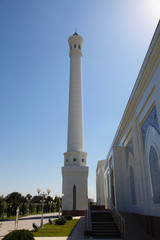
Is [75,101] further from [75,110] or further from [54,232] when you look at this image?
[54,232]

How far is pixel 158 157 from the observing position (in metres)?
10.5

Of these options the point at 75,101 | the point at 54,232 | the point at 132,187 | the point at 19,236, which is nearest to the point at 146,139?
the point at 132,187

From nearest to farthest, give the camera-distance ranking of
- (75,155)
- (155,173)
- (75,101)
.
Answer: (155,173)
(75,155)
(75,101)

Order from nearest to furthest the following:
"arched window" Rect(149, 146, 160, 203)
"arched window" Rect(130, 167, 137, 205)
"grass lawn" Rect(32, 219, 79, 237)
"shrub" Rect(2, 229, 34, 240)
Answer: "shrub" Rect(2, 229, 34, 240) → "arched window" Rect(149, 146, 160, 203) → "grass lawn" Rect(32, 219, 79, 237) → "arched window" Rect(130, 167, 137, 205)

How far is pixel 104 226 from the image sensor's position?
13.7 metres

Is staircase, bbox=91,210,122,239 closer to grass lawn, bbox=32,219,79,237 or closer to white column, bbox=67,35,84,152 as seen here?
grass lawn, bbox=32,219,79,237

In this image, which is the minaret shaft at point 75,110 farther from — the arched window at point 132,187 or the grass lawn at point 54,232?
the grass lawn at point 54,232

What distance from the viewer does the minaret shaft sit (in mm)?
34047

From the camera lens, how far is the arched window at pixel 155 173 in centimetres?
1068

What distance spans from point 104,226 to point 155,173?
5493 millimetres

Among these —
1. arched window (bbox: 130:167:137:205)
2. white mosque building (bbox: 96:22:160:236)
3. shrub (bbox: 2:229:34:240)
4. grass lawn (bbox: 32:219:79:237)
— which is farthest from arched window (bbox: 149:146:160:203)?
shrub (bbox: 2:229:34:240)

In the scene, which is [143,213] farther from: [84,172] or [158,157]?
[84,172]

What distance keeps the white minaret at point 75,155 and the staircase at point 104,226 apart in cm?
1490

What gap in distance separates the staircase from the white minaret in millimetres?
14902
